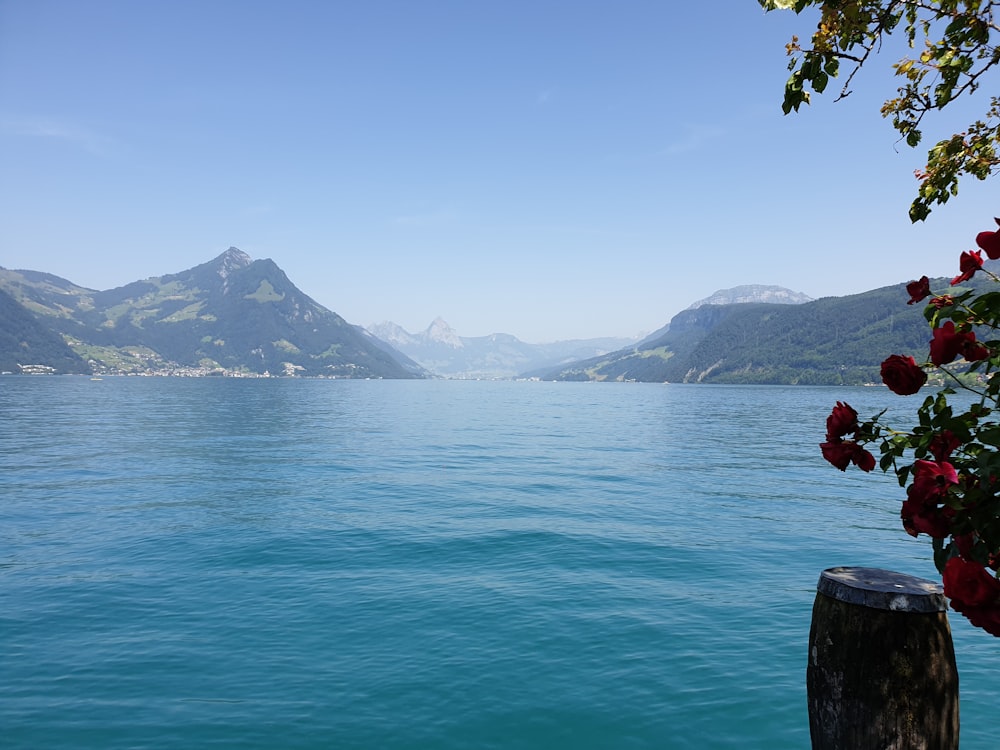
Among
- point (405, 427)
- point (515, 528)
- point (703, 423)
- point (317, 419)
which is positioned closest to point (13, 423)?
point (317, 419)

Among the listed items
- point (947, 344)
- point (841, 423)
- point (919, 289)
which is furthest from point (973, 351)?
point (841, 423)

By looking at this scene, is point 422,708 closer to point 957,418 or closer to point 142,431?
point 957,418

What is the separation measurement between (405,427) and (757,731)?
208ft

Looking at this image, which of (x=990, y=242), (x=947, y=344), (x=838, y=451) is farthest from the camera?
(x=838, y=451)

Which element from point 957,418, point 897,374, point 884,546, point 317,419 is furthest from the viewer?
point 317,419

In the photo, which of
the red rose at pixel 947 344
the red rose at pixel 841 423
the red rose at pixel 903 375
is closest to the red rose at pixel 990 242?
the red rose at pixel 947 344

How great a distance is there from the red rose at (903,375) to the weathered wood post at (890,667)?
174 cm

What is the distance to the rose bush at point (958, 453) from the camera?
9.64 ft

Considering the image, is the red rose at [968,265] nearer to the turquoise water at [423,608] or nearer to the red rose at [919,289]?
the red rose at [919,289]

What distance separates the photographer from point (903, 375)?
409cm

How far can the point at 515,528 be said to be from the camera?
872 inches

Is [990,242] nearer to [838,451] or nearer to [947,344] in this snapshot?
[947,344]

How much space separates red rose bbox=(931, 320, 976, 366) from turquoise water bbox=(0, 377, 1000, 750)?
25.4 ft

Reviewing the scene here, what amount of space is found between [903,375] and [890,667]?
2.44 meters
